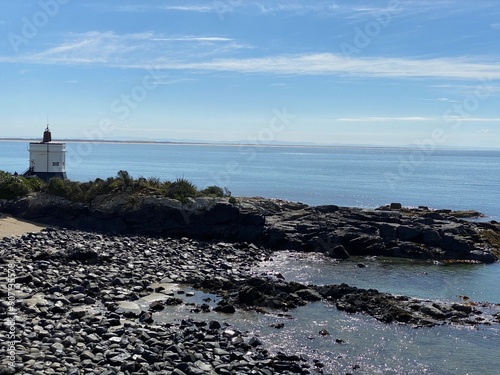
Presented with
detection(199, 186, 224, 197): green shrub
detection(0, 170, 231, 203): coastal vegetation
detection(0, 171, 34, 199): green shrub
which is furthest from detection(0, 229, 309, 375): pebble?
detection(0, 171, 34, 199): green shrub

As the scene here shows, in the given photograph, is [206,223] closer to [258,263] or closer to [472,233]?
[258,263]

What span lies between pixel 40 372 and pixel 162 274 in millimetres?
14769

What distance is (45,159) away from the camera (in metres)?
57.1

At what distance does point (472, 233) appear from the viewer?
45875mm

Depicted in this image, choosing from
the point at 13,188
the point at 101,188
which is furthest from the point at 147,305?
the point at 13,188

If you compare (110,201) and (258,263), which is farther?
(110,201)

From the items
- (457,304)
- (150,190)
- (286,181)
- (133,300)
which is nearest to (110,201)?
(150,190)

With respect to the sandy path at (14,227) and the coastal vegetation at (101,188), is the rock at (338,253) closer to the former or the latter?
the coastal vegetation at (101,188)

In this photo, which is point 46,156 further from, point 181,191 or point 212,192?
point 212,192

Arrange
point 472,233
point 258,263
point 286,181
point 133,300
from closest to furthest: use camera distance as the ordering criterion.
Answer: point 133,300, point 258,263, point 472,233, point 286,181

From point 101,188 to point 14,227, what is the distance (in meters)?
8.74

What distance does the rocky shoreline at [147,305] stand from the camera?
18.1 metres

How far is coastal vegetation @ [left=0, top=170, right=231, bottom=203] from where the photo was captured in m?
47.1

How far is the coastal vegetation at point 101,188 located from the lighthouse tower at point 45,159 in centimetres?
639
